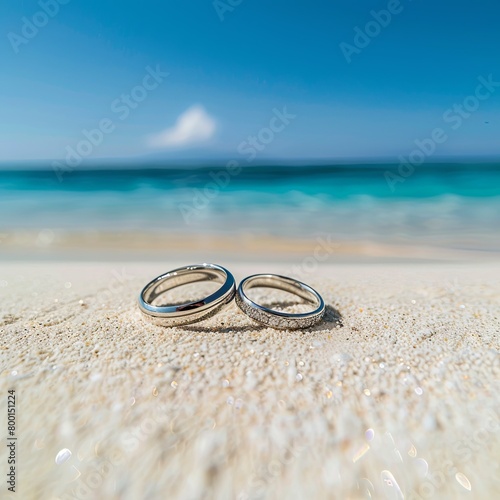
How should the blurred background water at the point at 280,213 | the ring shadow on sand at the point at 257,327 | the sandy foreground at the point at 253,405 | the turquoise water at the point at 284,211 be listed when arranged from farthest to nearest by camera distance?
the turquoise water at the point at 284,211 < the blurred background water at the point at 280,213 < the ring shadow on sand at the point at 257,327 < the sandy foreground at the point at 253,405

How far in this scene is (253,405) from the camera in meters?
1.47

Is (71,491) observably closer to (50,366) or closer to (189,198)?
(50,366)

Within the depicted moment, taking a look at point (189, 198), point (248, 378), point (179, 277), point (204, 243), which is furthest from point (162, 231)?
point (248, 378)

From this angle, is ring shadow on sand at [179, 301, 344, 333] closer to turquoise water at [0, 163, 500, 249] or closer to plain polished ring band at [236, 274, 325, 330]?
plain polished ring band at [236, 274, 325, 330]

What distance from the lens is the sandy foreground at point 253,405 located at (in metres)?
1.20

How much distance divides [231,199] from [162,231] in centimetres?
437

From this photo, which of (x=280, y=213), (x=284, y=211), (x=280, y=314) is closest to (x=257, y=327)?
(x=280, y=314)

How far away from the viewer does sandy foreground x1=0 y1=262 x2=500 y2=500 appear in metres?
1.20

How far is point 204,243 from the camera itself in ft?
18.6

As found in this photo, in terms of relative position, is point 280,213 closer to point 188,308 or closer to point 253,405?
point 188,308

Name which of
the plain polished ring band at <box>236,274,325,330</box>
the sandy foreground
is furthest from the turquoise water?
the sandy foreground

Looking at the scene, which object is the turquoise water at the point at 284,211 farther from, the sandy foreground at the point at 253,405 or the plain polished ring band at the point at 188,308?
the sandy foreground at the point at 253,405

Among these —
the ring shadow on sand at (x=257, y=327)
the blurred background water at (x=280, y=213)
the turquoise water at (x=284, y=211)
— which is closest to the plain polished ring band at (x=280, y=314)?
the ring shadow on sand at (x=257, y=327)

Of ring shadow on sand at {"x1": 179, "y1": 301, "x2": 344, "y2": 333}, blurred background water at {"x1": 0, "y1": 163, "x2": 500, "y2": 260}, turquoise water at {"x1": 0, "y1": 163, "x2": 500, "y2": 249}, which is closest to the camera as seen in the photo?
ring shadow on sand at {"x1": 179, "y1": 301, "x2": 344, "y2": 333}
